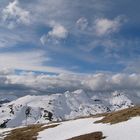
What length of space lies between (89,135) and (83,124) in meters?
18.1

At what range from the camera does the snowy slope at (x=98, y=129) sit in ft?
195

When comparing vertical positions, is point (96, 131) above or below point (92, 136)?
above

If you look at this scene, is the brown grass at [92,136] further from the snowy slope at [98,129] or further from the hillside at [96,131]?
the snowy slope at [98,129]

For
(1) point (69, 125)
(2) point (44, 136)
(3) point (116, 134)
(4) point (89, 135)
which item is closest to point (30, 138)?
(2) point (44, 136)

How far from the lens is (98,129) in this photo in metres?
68.7

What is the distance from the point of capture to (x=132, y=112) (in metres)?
76.6

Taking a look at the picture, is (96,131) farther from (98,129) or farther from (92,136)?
(92,136)

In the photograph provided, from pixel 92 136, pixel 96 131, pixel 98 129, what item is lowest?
pixel 92 136

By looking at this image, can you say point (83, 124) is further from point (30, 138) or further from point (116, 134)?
point (116, 134)

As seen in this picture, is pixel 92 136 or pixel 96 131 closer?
pixel 92 136

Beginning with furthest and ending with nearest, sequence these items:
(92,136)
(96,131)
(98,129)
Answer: (98,129)
(96,131)
(92,136)

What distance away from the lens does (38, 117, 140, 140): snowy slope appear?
5937cm

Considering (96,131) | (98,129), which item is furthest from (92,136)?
(98,129)

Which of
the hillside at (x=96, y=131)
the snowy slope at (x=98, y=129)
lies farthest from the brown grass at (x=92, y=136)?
the snowy slope at (x=98, y=129)
